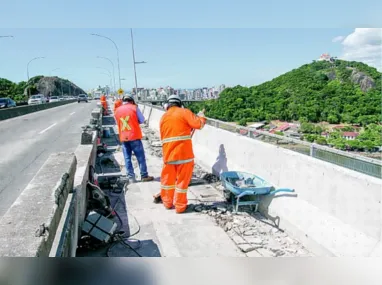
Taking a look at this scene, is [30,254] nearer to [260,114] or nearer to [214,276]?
[214,276]

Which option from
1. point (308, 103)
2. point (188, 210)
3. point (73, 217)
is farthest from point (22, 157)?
point (308, 103)

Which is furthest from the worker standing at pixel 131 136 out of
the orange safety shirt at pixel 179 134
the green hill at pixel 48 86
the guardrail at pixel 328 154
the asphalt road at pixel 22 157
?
the green hill at pixel 48 86

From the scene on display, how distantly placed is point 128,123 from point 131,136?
0.30 metres

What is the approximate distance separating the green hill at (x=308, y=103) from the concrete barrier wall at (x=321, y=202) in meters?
8.76

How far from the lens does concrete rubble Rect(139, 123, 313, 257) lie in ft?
14.3

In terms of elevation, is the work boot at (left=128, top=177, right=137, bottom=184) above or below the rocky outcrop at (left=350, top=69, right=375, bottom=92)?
below

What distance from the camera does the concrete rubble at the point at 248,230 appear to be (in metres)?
4.35

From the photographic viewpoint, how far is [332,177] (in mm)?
4102

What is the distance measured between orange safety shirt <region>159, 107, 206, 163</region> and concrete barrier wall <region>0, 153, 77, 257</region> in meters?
2.15

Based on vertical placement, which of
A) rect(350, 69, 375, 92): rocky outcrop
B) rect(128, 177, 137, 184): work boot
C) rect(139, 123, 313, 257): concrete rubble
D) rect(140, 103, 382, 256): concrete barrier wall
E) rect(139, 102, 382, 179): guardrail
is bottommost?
rect(139, 123, 313, 257): concrete rubble

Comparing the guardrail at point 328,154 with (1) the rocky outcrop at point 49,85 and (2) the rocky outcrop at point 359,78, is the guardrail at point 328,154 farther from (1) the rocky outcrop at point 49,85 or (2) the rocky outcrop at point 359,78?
(1) the rocky outcrop at point 49,85

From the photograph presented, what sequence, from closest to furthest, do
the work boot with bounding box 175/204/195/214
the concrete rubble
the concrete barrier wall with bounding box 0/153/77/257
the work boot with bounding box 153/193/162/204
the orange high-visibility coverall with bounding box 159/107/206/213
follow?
1. the concrete barrier wall with bounding box 0/153/77/257
2. the concrete rubble
3. the work boot with bounding box 175/204/195/214
4. the orange high-visibility coverall with bounding box 159/107/206/213
5. the work boot with bounding box 153/193/162/204

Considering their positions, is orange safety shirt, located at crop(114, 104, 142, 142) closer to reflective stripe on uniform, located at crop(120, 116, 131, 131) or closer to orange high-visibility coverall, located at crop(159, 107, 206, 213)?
reflective stripe on uniform, located at crop(120, 116, 131, 131)

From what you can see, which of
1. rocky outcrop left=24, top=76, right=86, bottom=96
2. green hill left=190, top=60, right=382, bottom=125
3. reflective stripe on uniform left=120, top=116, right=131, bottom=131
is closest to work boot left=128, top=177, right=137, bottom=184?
reflective stripe on uniform left=120, top=116, right=131, bottom=131
